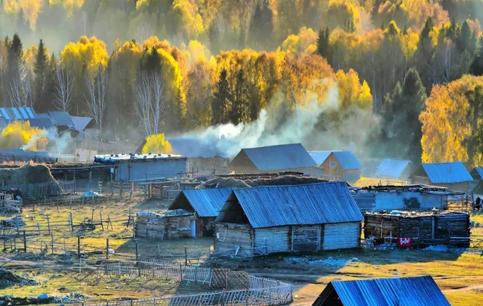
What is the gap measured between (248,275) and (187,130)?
271 ft

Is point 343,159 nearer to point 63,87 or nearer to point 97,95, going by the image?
point 97,95

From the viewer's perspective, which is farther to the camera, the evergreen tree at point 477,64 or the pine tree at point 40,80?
the pine tree at point 40,80

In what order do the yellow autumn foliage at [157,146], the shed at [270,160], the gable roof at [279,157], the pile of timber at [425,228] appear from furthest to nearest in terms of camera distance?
the yellow autumn foliage at [157,146] → the gable roof at [279,157] → the shed at [270,160] → the pile of timber at [425,228]

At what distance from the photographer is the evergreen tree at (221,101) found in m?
128

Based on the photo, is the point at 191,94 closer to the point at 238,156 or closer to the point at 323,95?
A: the point at 323,95

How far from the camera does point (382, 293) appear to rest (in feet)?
109

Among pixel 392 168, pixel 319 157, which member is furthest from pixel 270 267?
pixel 392 168

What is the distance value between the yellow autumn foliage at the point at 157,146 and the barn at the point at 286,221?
4719cm

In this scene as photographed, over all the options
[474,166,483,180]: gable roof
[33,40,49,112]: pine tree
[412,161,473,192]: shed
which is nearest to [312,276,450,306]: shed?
[412,161,473,192]: shed

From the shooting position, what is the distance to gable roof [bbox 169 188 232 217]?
62844 millimetres

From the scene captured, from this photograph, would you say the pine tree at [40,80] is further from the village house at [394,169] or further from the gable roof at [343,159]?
the village house at [394,169]

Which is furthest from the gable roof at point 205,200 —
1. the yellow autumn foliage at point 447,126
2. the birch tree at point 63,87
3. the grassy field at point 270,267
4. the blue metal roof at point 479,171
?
the birch tree at point 63,87

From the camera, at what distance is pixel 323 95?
124 m

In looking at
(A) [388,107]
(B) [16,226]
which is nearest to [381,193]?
(B) [16,226]
